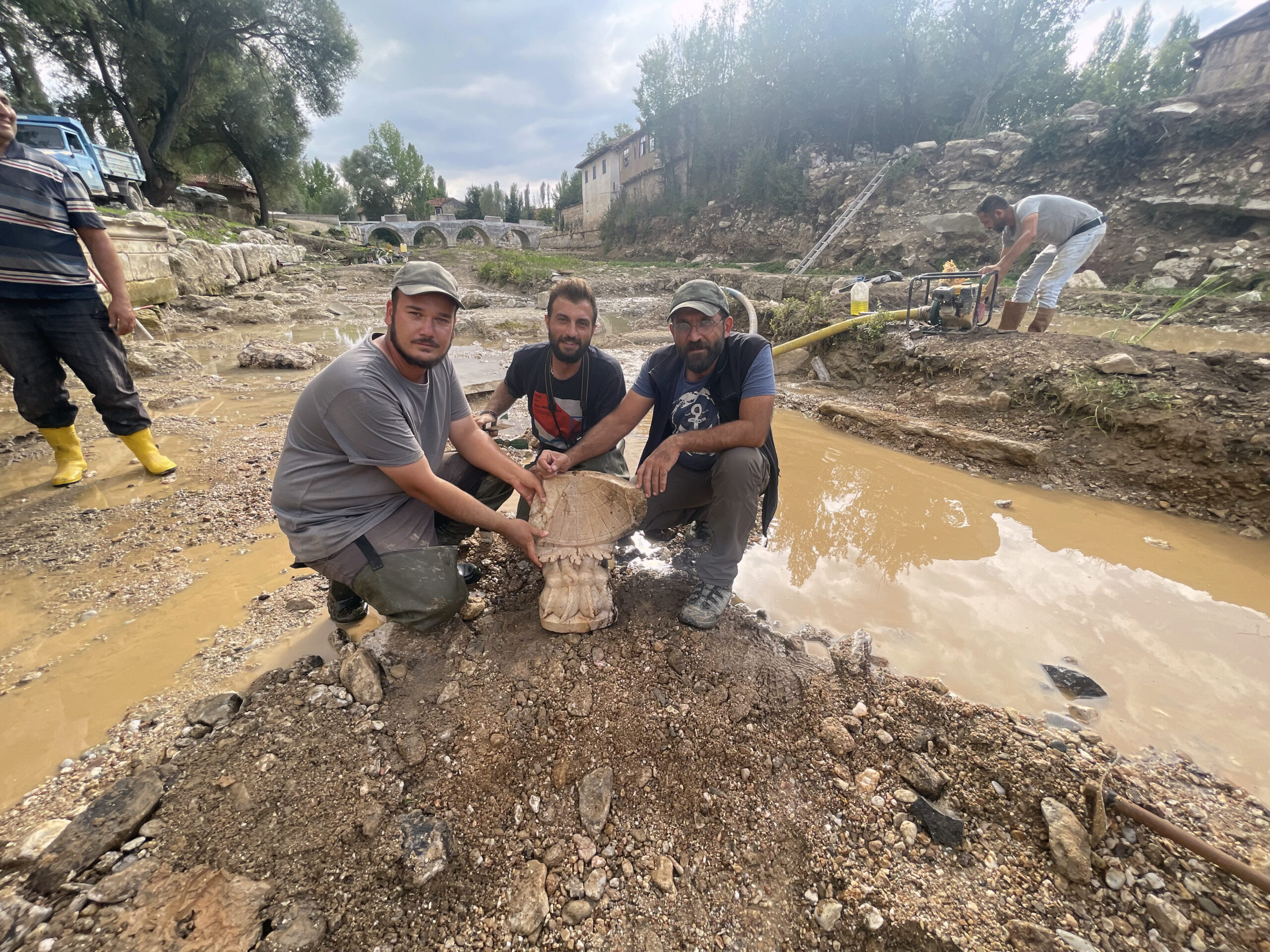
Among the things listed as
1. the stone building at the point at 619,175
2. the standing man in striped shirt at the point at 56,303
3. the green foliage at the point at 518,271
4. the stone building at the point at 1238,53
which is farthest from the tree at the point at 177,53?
the stone building at the point at 1238,53

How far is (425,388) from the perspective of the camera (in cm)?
212

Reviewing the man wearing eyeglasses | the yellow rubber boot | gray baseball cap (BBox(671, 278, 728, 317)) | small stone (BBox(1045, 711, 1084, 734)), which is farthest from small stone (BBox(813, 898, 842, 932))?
the yellow rubber boot

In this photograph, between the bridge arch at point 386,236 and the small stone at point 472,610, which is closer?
the small stone at point 472,610

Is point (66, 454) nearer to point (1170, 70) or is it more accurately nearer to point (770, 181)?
point (770, 181)

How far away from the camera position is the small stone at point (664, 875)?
131cm

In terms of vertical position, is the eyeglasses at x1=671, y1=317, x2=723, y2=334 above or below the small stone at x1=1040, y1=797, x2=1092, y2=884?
above

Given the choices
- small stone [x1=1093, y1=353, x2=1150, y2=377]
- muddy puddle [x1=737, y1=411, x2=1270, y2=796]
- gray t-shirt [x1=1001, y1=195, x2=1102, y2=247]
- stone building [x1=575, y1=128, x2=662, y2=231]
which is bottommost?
muddy puddle [x1=737, y1=411, x2=1270, y2=796]

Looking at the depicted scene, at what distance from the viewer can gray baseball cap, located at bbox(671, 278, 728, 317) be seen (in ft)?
7.36

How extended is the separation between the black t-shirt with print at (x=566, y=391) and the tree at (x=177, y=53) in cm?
2090

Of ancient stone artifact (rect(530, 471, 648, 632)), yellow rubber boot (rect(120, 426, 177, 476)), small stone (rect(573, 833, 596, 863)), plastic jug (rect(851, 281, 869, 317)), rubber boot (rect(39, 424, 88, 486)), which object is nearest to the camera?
small stone (rect(573, 833, 596, 863))

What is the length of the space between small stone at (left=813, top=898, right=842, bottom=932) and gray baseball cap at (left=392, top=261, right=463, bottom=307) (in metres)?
2.14

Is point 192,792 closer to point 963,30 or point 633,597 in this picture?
point 633,597

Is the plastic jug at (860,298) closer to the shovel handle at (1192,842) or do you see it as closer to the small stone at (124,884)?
the shovel handle at (1192,842)

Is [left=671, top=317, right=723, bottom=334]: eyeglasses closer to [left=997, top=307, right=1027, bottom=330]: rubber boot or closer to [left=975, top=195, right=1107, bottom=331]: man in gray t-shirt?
[left=975, top=195, right=1107, bottom=331]: man in gray t-shirt
